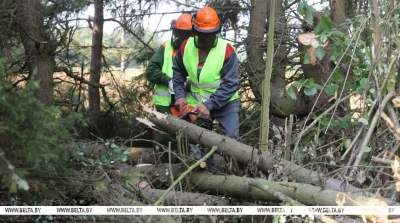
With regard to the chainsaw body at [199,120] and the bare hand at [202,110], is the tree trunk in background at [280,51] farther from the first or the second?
the chainsaw body at [199,120]

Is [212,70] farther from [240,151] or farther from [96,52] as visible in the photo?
[96,52]

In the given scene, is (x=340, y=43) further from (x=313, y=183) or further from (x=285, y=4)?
(x=285, y=4)

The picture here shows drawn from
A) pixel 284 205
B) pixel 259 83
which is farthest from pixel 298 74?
pixel 284 205

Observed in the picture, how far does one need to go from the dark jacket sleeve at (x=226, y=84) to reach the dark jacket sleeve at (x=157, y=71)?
3.20ft

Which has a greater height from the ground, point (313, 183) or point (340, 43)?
point (340, 43)

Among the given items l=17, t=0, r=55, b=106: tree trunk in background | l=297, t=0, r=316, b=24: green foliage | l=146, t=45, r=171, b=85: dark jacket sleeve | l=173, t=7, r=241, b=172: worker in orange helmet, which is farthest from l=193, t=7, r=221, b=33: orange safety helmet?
l=17, t=0, r=55, b=106: tree trunk in background

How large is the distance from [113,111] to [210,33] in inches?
144

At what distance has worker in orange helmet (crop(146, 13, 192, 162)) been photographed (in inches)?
249

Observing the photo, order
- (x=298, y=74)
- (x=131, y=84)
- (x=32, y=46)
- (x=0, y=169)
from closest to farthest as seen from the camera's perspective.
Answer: (x=0, y=169)
(x=32, y=46)
(x=298, y=74)
(x=131, y=84)

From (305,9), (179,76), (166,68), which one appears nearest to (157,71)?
(166,68)

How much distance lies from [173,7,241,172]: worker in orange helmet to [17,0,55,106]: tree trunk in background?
1660 mm

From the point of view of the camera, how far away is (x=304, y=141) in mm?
5004

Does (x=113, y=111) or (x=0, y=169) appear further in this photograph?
(x=113, y=111)

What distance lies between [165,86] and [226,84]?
1.14 m
